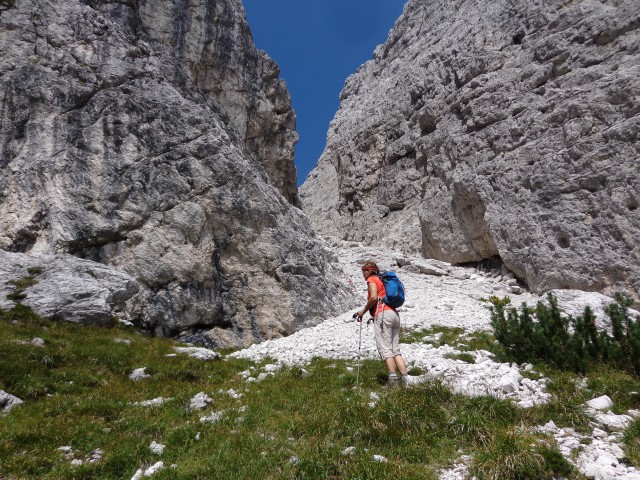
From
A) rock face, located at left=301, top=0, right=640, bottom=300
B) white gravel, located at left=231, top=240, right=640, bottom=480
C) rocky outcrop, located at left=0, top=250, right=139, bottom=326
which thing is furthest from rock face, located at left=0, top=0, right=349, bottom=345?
rock face, located at left=301, top=0, right=640, bottom=300

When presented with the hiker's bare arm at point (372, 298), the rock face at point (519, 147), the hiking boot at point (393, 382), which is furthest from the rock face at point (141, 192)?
the rock face at point (519, 147)

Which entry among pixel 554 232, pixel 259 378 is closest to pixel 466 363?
pixel 259 378

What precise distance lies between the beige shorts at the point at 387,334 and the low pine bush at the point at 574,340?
328cm

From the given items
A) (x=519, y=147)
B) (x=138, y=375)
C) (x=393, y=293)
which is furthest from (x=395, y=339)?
(x=519, y=147)

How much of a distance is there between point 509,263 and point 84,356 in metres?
25.3

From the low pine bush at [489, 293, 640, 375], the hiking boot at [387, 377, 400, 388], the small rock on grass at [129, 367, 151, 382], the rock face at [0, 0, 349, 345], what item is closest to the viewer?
the hiking boot at [387, 377, 400, 388]

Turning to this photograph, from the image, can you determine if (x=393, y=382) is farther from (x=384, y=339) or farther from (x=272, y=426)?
(x=272, y=426)

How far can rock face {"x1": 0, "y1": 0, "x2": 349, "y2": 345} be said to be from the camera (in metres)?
19.6

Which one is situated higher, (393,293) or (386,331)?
(393,293)

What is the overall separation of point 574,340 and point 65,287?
15.6 m

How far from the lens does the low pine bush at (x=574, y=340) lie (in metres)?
10.2

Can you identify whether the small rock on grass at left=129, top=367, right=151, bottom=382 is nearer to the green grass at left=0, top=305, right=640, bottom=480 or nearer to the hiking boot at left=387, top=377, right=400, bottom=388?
the green grass at left=0, top=305, right=640, bottom=480

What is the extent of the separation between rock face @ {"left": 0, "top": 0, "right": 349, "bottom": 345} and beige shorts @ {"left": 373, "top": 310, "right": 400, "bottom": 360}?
32.3 feet

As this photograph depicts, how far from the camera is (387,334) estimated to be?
34.6 ft
